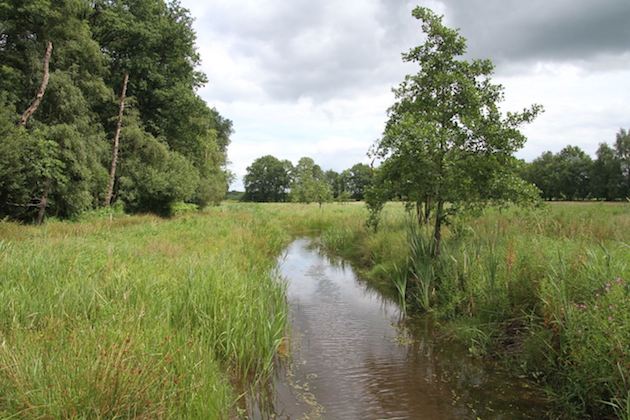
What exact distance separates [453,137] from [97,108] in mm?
27636

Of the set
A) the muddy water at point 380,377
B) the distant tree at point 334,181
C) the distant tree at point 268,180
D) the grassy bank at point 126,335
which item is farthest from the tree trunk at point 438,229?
the distant tree at point 268,180

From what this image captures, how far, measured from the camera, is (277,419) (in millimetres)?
4371

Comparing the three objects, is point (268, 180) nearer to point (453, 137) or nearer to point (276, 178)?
point (276, 178)

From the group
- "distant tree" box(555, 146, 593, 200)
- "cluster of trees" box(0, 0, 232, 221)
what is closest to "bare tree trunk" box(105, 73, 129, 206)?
"cluster of trees" box(0, 0, 232, 221)

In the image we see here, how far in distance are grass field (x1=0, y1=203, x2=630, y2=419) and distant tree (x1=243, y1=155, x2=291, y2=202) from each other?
11188 centimetres

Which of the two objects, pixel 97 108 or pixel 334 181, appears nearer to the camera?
pixel 97 108

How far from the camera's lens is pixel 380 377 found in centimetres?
558

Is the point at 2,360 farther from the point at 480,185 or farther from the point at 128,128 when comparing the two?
the point at 128,128

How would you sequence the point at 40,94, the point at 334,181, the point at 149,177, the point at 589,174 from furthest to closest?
the point at 334,181
the point at 589,174
the point at 149,177
the point at 40,94

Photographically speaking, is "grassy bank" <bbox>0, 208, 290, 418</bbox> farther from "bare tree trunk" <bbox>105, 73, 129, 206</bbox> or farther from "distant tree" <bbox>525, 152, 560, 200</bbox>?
"distant tree" <bbox>525, 152, 560, 200</bbox>

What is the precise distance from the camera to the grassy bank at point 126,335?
284 centimetres

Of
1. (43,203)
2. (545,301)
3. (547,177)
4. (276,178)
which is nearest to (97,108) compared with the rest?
(43,203)

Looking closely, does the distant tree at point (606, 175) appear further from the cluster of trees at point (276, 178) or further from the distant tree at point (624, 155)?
the cluster of trees at point (276, 178)

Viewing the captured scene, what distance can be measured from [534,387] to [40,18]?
2450 cm
